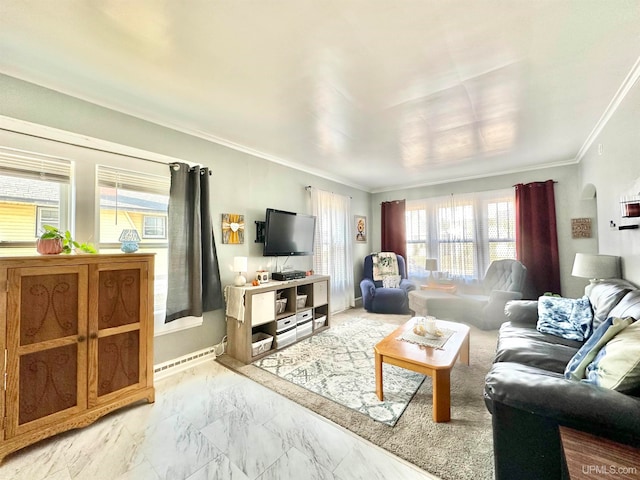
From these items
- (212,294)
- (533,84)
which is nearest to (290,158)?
(212,294)

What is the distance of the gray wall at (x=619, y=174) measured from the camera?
80.4 inches

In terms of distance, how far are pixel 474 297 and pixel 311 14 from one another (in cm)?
421

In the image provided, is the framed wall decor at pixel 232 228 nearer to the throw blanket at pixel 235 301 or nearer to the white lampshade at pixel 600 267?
the throw blanket at pixel 235 301

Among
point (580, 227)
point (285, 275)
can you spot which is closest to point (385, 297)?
point (285, 275)

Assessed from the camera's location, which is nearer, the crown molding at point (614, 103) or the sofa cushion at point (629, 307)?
the sofa cushion at point (629, 307)

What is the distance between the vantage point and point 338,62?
5.73ft

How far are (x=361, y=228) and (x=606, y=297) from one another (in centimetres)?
382

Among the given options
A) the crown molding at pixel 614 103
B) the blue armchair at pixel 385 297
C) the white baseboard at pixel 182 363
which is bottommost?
the white baseboard at pixel 182 363

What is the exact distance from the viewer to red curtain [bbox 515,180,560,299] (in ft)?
12.9

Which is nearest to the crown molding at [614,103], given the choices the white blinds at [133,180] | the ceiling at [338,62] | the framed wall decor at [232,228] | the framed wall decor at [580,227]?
the ceiling at [338,62]

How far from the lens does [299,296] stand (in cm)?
351

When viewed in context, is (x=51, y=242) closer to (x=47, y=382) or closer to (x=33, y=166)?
(x=33, y=166)

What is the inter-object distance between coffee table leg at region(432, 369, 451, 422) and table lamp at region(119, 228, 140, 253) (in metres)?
2.45

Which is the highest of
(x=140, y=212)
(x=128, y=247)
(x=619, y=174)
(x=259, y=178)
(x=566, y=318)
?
(x=259, y=178)
